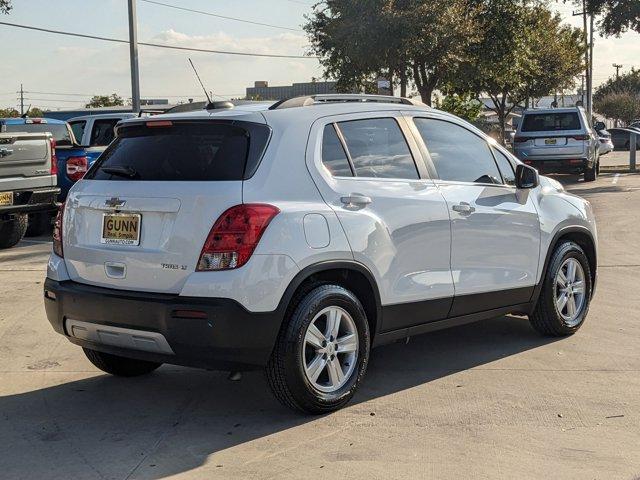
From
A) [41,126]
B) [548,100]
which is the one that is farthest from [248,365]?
[548,100]

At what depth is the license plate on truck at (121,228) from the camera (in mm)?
4703

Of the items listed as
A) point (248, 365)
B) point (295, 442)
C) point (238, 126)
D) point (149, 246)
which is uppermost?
point (238, 126)

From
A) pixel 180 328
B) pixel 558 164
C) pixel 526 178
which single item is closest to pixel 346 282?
pixel 180 328

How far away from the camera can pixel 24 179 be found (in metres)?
11.6

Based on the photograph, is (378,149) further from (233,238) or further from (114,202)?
(114,202)

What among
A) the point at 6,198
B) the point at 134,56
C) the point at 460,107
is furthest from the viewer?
the point at 460,107

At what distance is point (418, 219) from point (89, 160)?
9.57 m

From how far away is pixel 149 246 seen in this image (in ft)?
15.2

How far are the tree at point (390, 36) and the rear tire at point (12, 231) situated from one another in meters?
14.1

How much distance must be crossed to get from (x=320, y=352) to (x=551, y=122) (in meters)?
17.8

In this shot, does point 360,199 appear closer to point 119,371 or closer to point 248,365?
point 248,365

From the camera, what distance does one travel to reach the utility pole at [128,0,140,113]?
22.8m

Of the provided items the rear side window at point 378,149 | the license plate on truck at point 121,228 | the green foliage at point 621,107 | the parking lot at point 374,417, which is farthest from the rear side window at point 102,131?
the green foliage at point 621,107

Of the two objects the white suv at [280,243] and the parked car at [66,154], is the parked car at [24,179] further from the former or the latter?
the white suv at [280,243]
